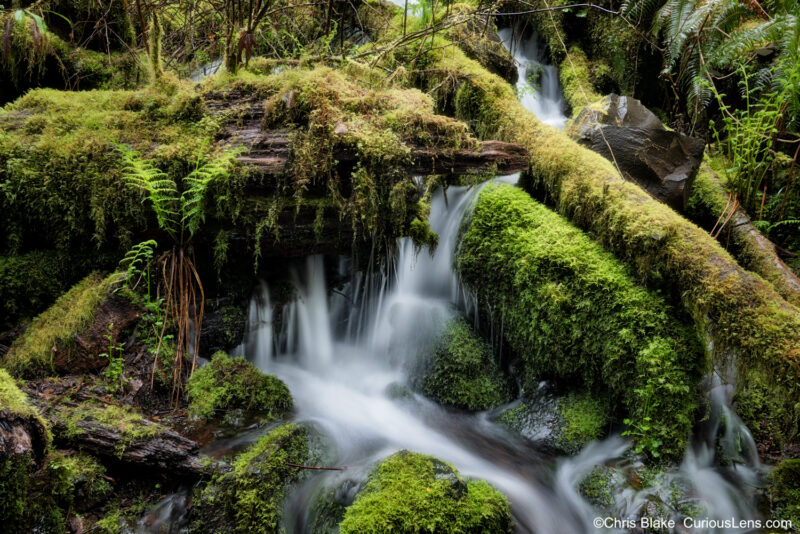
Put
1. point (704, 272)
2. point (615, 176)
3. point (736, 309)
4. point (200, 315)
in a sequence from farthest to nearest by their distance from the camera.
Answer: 1. point (615, 176)
2. point (200, 315)
3. point (704, 272)
4. point (736, 309)

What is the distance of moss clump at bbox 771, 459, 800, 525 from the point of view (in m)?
2.74

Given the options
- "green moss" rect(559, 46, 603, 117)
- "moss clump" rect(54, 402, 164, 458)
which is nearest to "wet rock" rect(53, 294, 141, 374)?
"moss clump" rect(54, 402, 164, 458)

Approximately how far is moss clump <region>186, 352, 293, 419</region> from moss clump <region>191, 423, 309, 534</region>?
0.53 meters

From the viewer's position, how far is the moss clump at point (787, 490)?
274 cm

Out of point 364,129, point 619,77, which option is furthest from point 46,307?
point 619,77

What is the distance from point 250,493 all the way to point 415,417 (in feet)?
5.69

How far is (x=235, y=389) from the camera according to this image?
A: 3477 mm

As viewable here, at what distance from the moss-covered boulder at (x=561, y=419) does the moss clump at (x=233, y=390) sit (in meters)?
2.08

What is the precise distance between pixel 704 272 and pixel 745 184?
2.22 m

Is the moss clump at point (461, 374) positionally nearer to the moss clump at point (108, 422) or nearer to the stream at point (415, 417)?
the stream at point (415, 417)

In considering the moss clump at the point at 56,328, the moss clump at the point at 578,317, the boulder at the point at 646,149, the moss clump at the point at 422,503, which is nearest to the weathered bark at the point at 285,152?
the moss clump at the point at 578,317

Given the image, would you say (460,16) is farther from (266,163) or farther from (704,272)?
(704,272)

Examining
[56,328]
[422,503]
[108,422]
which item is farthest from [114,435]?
[422,503]

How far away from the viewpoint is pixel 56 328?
10.4 ft
